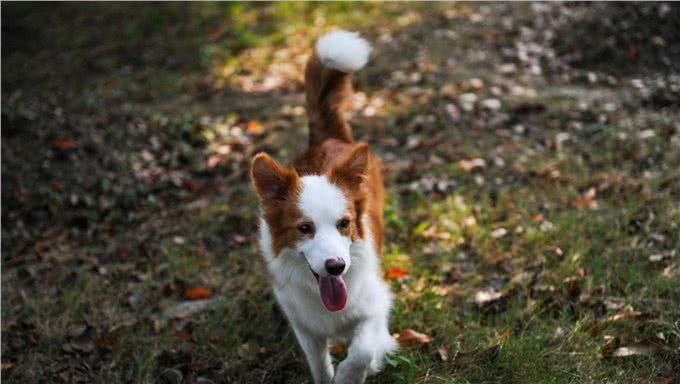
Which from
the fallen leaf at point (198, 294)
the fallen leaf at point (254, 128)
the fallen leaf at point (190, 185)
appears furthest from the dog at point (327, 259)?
the fallen leaf at point (254, 128)

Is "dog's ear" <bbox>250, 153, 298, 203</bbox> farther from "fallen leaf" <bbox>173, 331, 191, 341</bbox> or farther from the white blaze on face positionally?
"fallen leaf" <bbox>173, 331, 191, 341</bbox>

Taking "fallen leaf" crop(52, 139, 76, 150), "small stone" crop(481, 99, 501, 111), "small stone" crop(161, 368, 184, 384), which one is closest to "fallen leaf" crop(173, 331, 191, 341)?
"small stone" crop(161, 368, 184, 384)

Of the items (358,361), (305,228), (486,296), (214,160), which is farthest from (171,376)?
(214,160)

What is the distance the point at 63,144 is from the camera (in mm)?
5719

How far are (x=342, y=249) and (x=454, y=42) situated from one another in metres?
5.75

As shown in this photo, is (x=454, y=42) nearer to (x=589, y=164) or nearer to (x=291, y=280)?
(x=589, y=164)

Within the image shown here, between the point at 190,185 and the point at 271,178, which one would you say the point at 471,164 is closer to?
the point at 190,185

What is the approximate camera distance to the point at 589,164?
17.0 ft

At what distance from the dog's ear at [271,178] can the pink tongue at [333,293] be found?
464mm

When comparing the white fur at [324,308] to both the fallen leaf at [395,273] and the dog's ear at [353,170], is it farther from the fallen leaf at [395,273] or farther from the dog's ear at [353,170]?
the fallen leaf at [395,273]

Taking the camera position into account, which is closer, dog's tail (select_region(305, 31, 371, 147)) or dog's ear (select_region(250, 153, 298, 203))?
dog's ear (select_region(250, 153, 298, 203))

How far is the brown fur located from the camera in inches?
119

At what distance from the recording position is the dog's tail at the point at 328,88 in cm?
392

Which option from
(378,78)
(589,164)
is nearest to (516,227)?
(589,164)
